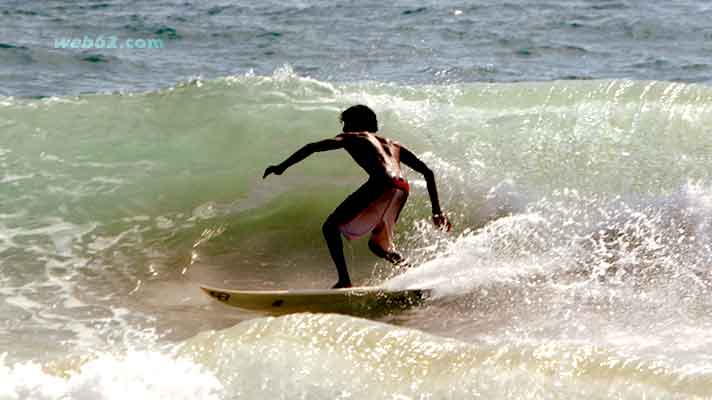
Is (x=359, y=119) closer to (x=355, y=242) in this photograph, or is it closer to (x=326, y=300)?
(x=326, y=300)

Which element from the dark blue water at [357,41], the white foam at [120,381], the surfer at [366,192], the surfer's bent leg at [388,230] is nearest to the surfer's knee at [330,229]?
the surfer at [366,192]

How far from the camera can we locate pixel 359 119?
7.04m

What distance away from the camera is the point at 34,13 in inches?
779

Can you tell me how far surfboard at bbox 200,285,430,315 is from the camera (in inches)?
270

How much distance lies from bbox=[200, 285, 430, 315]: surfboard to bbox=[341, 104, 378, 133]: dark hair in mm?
976

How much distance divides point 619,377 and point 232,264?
3.71 meters

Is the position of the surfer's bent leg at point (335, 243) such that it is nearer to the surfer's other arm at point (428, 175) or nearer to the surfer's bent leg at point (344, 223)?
the surfer's bent leg at point (344, 223)

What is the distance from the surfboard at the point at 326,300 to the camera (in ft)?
22.5

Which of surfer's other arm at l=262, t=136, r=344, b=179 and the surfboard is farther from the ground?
surfer's other arm at l=262, t=136, r=344, b=179

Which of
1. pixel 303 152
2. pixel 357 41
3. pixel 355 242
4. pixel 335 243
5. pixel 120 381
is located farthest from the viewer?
pixel 357 41

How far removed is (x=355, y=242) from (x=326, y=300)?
1621 millimetres

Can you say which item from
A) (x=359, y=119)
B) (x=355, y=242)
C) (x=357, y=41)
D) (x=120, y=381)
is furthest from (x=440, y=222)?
(x=357, y=41)

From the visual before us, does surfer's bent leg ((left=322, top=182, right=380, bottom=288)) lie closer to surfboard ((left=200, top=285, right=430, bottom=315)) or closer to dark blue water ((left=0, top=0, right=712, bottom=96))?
surfboard ((left=200, top=285, right=430, bottom=315))

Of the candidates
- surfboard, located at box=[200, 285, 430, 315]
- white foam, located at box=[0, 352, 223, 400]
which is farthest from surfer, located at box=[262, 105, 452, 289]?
white foam, located at box=[0, 352, 223, 400]
